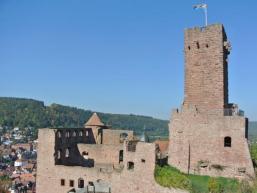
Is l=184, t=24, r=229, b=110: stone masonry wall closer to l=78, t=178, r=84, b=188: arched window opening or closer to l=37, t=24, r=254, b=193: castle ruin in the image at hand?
l=37, t=24, r=254, b=193: castle ruin

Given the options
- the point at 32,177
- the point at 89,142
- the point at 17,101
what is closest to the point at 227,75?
the point at 89,142

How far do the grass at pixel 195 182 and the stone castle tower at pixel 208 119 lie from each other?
945 mm

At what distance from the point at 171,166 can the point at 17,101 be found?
171 m

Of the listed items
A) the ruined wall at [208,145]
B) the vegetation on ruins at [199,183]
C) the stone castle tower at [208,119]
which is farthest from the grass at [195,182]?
the stone castle tower at [208,119]

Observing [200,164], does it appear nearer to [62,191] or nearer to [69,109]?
[62,191]

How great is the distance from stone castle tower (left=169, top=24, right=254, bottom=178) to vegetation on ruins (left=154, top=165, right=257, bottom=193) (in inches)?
35.9

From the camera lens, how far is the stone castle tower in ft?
81.1

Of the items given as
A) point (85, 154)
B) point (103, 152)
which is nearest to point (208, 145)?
point (103, 152)

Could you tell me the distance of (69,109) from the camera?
18950cm

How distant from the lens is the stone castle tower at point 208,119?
81.1 ft

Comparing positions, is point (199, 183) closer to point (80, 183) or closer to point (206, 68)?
point (206, 68)

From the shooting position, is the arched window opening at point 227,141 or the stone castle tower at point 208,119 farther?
the arched window opening at point 227,141

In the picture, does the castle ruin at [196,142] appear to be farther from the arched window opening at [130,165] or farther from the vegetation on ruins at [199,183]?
the vegetation on ruins at [199,183]

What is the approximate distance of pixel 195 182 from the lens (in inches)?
952
